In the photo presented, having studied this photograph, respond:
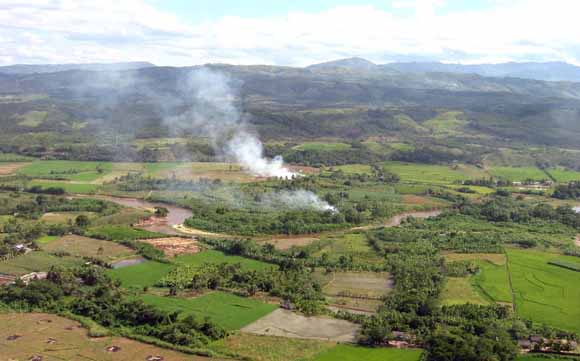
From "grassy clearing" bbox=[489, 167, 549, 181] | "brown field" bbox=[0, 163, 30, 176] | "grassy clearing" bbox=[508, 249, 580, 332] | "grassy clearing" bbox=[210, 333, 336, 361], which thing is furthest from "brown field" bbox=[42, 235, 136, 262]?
"grassy clearing" bbox=[489, 167, 549, 181]

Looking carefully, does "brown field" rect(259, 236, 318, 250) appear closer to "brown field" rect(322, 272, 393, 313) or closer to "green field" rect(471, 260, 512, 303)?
"brown field" rect(322, 272, 393, 313)

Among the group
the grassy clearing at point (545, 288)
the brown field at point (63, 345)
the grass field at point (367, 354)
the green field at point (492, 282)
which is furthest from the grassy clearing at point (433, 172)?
the brown field at point (63, 345)

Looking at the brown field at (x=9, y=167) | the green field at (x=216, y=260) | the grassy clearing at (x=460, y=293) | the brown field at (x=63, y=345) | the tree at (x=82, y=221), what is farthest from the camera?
the brown field at (x=9, y=167)

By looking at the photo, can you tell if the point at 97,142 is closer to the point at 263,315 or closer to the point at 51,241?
the point at 51,241

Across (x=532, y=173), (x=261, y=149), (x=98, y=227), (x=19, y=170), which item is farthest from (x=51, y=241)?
(x=532, y=173)

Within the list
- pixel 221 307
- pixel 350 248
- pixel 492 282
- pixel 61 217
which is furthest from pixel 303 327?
pixel 61 217

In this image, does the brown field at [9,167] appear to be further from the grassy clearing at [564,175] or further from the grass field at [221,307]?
the grassy clearing at [564,175]

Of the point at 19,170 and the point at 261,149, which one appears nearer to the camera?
the point at 19,170
